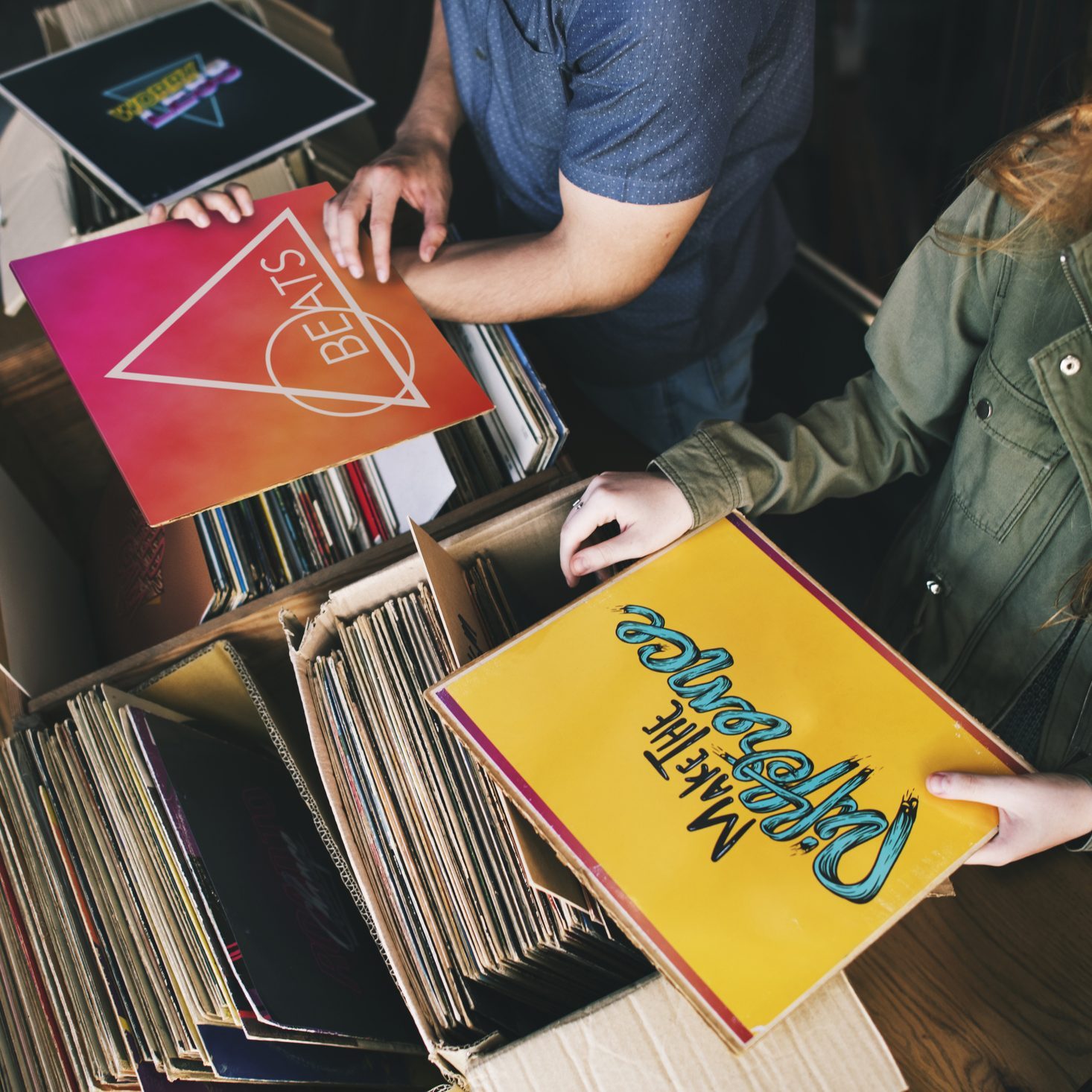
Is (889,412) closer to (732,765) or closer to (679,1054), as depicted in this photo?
(732,765)

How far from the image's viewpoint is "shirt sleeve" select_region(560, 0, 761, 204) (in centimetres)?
89

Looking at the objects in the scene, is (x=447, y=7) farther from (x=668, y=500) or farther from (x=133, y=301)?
(x=668, y=500)

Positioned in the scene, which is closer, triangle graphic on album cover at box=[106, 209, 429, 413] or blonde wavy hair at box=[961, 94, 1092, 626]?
blonde wavy hair at box=[961, 94, 1092, 626]

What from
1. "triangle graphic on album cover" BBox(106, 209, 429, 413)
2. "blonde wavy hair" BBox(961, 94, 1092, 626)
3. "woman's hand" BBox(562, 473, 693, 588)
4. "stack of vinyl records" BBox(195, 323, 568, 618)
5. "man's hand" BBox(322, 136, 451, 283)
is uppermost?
"blonde wavy hair" BBox(961, 94, 1092, 626)

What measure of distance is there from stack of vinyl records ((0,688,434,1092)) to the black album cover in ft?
3.13

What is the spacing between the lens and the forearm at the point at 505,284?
1.11 meters

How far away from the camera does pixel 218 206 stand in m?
1.09

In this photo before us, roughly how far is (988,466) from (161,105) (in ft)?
5.22

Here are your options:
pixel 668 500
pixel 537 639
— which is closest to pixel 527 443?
pixel 668 500

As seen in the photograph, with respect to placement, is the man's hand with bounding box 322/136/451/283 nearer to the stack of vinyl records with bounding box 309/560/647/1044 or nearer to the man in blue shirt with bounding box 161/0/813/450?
the man in blue shirt with bounding box 161/0/813/450

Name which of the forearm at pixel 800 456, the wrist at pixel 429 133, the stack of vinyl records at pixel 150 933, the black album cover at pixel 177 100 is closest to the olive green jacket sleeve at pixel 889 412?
the forearm at pixel 800 456

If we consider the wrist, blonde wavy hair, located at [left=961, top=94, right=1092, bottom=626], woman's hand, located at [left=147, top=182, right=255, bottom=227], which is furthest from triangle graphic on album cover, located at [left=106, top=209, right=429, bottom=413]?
Result: blonde wavy hair, located at [left=961, top=94, right=1092, bottom=626]

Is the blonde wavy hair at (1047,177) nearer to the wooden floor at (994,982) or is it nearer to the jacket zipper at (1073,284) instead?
the jacket zipper at (1073,284)

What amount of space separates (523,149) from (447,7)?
238mm
